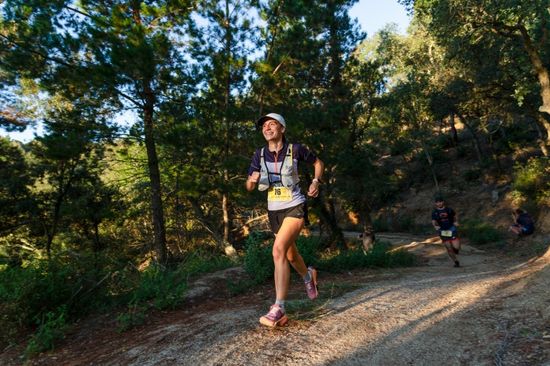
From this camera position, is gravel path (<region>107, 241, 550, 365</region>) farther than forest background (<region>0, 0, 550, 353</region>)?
No

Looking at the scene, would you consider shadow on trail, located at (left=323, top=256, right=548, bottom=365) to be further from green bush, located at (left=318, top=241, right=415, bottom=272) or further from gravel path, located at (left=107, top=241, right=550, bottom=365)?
green bush, located at (left=318, top=241, right=415, bottom=272)

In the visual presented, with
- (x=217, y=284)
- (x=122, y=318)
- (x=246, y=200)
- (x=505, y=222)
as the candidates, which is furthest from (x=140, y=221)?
(x=505, y=222)

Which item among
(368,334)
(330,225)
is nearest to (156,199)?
(330,225)

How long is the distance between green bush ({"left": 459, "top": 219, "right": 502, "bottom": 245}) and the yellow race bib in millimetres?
17261

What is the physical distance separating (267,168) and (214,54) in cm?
785

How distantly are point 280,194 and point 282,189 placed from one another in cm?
5

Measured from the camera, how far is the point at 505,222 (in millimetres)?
19953

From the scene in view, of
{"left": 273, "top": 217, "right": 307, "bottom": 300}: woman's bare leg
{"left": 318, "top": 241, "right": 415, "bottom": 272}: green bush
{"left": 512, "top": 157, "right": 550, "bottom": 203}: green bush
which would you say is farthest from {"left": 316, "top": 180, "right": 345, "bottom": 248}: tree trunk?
{"left": 273, "top": 217, "right": 307, "bottom": 300}: woman's bare leg

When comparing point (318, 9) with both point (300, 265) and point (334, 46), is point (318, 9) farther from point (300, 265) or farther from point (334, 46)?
point (300, 265)

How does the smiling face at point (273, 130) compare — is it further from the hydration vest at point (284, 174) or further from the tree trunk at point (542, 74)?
the tree trunk at point (542, 74)

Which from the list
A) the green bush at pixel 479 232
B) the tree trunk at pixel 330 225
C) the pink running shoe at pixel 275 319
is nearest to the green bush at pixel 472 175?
the green bush at pixel 479 232

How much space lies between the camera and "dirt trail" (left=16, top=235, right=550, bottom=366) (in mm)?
2566

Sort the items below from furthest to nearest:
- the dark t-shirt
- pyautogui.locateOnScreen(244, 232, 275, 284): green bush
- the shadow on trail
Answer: the dark t-shirt → pyautogui.locateOnScreen(244, 232, 275, 284): green bush → the shadow on trail

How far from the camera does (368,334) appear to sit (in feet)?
9.84
